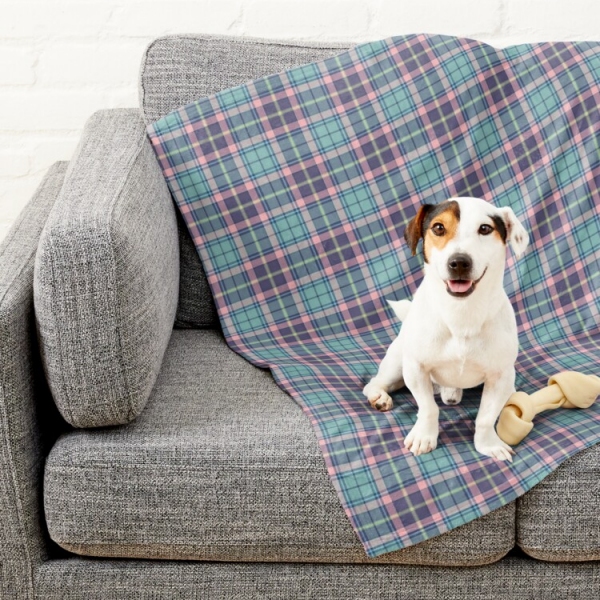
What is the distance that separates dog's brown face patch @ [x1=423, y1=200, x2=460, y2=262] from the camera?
4.35 ft

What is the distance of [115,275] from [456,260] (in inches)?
20.4

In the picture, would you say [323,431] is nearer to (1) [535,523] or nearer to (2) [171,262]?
(1) [535,523]

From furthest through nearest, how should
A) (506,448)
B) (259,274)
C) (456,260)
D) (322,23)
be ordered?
(322,23)
(259,274)
(506,448)
(456,260)

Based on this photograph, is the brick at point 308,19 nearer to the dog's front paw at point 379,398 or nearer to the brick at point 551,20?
the brick at point 551,20

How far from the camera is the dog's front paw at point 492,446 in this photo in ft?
4.58

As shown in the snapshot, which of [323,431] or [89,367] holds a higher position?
[89,367]

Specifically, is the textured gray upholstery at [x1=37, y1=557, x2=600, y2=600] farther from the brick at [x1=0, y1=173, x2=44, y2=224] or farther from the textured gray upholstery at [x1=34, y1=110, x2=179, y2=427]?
the brick at [x1=0, y1=173, x2=44, y2=224]

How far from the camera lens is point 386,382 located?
1.57 metres

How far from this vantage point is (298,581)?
141 cm

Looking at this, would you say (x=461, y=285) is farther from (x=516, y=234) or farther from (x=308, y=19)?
(x=308, y=19)

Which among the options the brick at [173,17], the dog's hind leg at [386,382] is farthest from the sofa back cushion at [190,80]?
the dog's hind leg at [386,382]

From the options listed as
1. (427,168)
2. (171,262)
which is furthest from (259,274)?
(427,168)

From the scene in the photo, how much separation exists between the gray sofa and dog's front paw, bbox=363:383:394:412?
0.50ft

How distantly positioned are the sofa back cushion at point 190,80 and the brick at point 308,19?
0.86 feet
